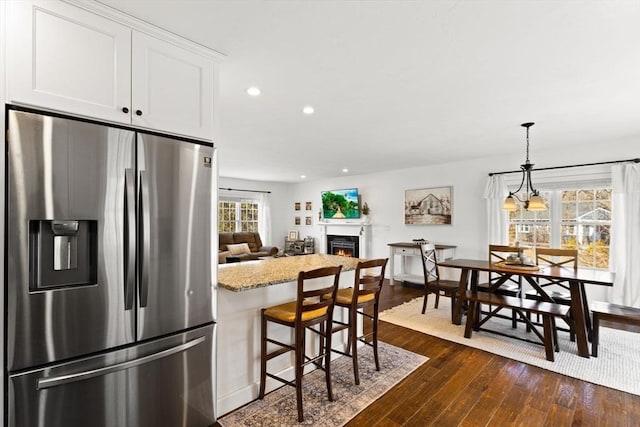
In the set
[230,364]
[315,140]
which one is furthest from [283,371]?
[315,140]

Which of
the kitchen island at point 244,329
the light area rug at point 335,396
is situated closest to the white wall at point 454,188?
the light area rug at point 335,396

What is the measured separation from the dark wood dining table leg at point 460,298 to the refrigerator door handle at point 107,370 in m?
3.02

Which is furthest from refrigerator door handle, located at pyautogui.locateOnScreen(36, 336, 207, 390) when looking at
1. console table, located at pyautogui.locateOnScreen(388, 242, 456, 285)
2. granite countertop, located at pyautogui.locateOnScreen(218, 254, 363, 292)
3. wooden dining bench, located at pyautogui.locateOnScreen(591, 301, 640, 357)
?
console table, located at pyautogui.locateOnScreen(388, 242, 456, 285)

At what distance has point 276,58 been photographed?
6.96 ft

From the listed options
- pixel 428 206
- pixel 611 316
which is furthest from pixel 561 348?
pixel 428 206

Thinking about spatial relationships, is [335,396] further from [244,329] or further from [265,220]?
[265,220]

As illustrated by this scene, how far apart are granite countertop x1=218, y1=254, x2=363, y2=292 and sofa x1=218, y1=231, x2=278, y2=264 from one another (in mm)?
4040

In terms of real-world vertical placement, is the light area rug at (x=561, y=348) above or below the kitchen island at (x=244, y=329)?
below

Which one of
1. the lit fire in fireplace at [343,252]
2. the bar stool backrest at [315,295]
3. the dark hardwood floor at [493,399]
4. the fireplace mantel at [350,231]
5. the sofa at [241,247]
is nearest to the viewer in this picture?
the bar stool backrest at [315,295]

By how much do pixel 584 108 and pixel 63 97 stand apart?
Result: 4080 millimetres

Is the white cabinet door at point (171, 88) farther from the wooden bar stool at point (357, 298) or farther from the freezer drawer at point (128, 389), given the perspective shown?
the wooden bar stool at point (357, 298)

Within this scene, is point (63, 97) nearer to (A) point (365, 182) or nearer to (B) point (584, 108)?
(B) point (584, 108)

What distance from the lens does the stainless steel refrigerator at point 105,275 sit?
136 cm

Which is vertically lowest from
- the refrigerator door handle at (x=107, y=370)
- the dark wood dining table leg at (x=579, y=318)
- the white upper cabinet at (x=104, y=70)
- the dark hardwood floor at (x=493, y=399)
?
the dark hardwood floor at (x=493, y=399)
